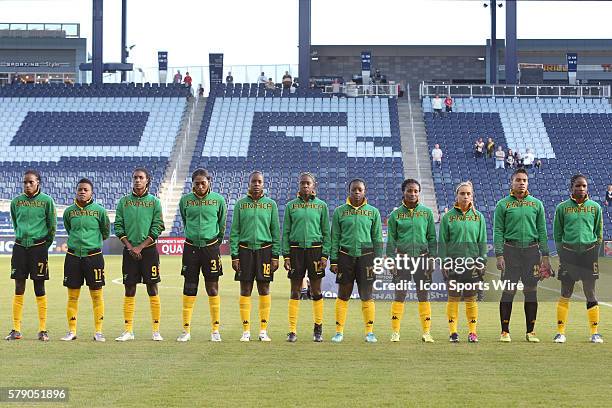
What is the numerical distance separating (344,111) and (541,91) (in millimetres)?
8913

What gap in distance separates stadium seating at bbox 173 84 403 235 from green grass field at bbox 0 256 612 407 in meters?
27.8

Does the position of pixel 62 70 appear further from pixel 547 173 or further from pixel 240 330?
pixel 240 330

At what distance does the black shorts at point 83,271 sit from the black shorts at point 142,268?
31 cm

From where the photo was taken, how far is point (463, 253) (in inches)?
514

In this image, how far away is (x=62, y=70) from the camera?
73.8 meters

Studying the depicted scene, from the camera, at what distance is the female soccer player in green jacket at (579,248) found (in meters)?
12.7

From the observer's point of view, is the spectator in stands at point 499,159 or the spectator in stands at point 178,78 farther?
the spectator in stands at point 178,78

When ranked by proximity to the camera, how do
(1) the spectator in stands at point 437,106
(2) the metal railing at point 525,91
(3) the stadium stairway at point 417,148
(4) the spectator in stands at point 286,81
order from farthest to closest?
(4) the spectator in stands at point 286,81
(2) the metal railing at point 525,91
(1) the spectator in stands at point 437,106
(3) the stadium stairway at point 417,148

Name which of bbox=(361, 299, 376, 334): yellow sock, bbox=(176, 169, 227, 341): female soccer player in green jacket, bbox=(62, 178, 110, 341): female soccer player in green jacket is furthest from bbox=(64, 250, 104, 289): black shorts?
bbox=(361, 299, 376, 334): yellow sock

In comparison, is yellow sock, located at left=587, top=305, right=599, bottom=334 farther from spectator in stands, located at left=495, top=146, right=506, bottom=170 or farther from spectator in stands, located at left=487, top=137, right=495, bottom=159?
spectator in stands, located at left=487, top=137, right=495, bottom=159

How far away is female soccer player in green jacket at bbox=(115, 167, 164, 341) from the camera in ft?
41.1

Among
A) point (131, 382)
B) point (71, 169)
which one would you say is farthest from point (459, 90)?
point (131, 382)

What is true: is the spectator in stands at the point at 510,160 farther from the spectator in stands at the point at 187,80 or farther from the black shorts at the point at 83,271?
the black shorts at the point at 83,271

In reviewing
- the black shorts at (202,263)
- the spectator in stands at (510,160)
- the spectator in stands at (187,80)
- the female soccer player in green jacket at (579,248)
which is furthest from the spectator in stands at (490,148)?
the black shorts at (202,263)
